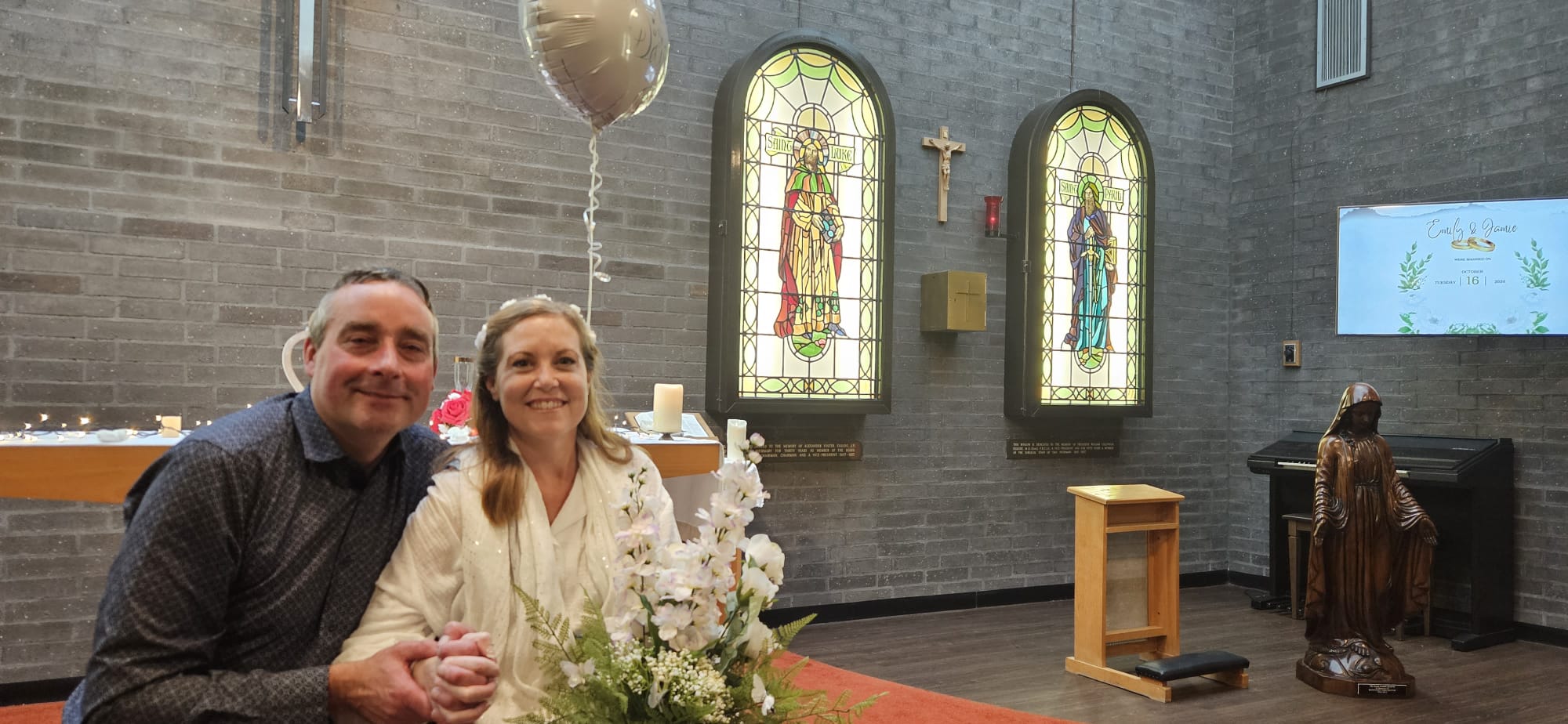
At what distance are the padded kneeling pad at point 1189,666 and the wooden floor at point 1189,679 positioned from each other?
0.10 m

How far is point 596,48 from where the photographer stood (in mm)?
2914

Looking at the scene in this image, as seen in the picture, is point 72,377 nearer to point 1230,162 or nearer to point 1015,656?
point 1015,656

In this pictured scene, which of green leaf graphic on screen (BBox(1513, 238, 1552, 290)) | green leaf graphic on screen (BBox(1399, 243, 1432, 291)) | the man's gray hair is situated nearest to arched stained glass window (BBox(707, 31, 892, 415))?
green leaf graphic on screen (BBox(1399, 243, 1432, 291))

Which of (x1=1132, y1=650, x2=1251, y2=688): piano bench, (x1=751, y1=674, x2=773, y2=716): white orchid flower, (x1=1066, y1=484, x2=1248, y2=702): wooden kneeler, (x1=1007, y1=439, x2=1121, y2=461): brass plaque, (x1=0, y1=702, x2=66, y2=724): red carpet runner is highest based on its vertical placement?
(x1=751, y1=674, x2=773, y2=716): white orchid flower

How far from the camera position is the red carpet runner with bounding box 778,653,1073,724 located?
13.1 ft

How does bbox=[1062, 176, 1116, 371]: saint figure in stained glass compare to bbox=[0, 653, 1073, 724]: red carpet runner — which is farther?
bbox=[1062, 176, 1116, 371]: saint figure in stained glass

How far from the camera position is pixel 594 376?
2.03 m

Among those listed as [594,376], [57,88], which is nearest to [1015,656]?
[594,376]

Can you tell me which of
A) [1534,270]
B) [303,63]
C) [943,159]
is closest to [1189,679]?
[1534,270]

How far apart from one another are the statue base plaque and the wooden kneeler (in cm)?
32

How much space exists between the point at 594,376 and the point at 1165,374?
5593 mm

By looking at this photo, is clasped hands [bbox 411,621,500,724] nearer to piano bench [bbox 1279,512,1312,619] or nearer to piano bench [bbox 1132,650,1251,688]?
piano bench [bbox 1132,650,1251,688]

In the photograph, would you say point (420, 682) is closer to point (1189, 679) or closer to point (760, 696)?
point (760, 696)

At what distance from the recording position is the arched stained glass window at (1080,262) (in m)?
6.22
